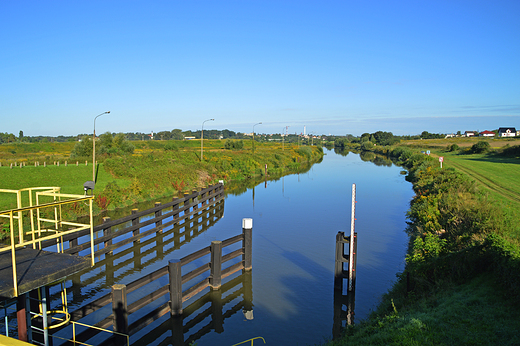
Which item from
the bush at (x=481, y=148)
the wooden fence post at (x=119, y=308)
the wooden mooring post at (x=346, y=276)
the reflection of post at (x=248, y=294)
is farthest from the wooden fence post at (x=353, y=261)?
the bush at (x=481, y=148)

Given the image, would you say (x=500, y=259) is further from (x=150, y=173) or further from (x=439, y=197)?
(x=150, y=173)

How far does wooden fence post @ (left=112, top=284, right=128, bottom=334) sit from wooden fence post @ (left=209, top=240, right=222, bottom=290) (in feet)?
10.7

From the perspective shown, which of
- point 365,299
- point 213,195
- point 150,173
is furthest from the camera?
point 150,173

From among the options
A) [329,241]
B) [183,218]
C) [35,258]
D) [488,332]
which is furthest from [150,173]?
[488,332]

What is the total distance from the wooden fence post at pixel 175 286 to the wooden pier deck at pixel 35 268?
10.9 ft

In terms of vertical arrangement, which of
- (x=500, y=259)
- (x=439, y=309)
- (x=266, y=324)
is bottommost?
(x=266, y=324)

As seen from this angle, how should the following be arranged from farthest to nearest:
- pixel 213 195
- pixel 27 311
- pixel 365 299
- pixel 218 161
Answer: pixel 218 161 → pixel 213 195 → pixel 365 299 → pixel 27 311

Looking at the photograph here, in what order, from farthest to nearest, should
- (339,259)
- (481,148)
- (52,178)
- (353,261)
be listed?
(481,148), (52,178), (339,259), (353,261)

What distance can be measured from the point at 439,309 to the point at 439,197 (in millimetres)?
12463

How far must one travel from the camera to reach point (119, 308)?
24.5 ft

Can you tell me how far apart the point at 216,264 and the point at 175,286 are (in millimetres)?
1920

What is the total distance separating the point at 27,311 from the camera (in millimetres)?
5246

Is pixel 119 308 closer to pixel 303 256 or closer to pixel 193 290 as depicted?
pixel 193 290

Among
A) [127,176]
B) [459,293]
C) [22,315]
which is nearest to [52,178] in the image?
[127,176]
